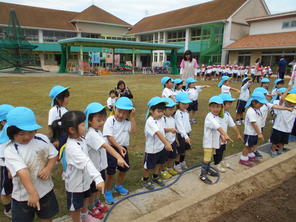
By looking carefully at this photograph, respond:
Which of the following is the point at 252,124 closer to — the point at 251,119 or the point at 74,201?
the point at 251,119

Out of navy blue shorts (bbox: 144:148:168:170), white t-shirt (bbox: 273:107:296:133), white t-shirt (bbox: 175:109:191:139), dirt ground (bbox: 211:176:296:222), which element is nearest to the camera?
dirt ground (bbox: 211:176:296:222)

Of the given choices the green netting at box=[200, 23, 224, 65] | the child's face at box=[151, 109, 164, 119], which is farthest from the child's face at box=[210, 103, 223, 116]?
the green netting at box=[200, 23, 224, 65]

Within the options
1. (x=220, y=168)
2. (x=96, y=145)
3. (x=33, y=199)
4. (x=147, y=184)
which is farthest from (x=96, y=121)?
(x=220, y=168)

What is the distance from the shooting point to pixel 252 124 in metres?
3.80

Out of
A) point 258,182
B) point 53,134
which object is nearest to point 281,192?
point 258,182

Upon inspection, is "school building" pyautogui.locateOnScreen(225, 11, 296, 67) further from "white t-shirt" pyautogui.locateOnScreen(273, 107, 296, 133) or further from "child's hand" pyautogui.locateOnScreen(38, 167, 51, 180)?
"child's hand" pyautogui.locateOnScreen(38, 167, 51, 180)

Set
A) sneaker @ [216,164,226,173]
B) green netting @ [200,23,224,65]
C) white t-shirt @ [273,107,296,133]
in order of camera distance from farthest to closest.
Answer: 1. green netting @ [200,23,224,65]
2. white t-shirt @ [273,107,296,133]
3. sneaker @ [216,164,226,173]

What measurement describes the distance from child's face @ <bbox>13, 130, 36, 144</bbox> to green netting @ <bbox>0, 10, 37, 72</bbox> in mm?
25860

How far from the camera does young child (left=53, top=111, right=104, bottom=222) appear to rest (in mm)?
2088

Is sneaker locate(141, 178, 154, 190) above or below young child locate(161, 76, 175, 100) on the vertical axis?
below

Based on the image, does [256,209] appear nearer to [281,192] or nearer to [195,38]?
[281,192]

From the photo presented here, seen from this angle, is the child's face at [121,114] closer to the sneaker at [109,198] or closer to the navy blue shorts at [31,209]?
the sneaker at [109,198]

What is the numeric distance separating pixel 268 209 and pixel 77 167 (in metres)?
2.57

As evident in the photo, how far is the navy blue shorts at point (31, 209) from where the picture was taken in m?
1.96
